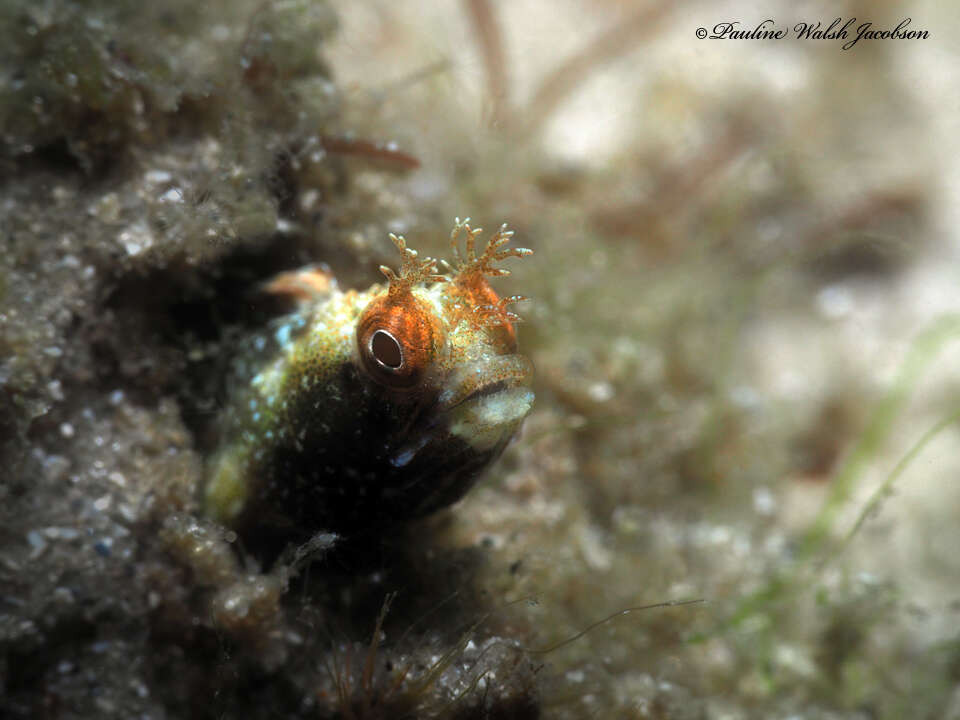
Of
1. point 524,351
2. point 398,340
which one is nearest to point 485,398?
point 398,340

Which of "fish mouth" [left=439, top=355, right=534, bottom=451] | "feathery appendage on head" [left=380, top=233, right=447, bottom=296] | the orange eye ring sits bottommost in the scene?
"fish mouth" [left=439, top=355, right=534, bottom=451]

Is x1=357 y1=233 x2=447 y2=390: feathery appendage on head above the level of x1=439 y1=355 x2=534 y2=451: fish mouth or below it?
above

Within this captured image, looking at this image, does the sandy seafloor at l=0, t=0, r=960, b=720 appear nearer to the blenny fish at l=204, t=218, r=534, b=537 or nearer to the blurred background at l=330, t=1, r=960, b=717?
the blurred background at l=330, t=1, r=960, b=717

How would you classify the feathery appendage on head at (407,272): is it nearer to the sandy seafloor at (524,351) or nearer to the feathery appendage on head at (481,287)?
the feathery appendage on head at (481,287)

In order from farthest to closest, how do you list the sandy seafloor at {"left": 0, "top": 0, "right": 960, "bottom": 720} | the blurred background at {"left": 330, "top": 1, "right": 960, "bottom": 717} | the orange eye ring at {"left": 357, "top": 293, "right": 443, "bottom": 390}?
the blurred background at {"left": 330, "top": 1, "right": 960, "bottom": 717} < the sandy seafloor at {"left": 0, "top": 0, "right": 960, "bottom": 720} < the orange eye ring at {"left": 357, "top": 293, "right": 443, "bottom": 390}

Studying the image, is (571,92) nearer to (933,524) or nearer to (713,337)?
(713,337)

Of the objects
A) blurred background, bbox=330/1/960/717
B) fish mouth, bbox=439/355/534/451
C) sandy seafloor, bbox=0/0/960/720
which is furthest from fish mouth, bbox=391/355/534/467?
blurred background, bbox=330/1/960/717

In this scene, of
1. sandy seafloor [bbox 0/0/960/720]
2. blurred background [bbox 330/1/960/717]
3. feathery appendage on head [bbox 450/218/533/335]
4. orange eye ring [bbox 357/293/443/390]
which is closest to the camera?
orange eye ring [bbox 357/293/443/390]

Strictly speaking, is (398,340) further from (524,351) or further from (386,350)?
(524,351)
